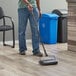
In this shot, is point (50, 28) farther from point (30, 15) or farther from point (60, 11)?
point (30, 15)

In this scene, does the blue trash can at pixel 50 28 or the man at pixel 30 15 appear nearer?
the man at pixel 30 15

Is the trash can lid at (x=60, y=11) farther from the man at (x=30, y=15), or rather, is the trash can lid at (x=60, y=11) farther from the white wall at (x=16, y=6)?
the man at (x=30, y=15)

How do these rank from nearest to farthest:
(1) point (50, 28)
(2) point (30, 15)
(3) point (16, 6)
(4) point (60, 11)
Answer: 1. (2) point (30, 15)
2. (1) point (50, 28)
3. (3) point (16, 6)
4. (4) point (60, 11)

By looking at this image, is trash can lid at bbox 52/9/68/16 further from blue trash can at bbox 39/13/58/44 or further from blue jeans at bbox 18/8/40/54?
blue jeans at bbox 18/8/40/54

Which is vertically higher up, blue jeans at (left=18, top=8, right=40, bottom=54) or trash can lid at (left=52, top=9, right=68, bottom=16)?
trash can lid at (left=52, top=9, right=68, bottom=16)

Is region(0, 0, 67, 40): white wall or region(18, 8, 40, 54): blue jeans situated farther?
region(0, 0, 67, 40): white wall

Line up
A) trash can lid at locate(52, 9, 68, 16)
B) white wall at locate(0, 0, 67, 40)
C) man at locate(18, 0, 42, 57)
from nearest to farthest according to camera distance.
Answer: man at locate(18, 0, 42, 57) < white wall at locate(0, 0, 67, 40) < trash can lid at locate(52, 9, 68, 16)

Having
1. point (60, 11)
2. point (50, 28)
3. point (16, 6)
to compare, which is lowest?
point (50, 28)

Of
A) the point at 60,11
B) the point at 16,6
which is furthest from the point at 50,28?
the point at 16,6

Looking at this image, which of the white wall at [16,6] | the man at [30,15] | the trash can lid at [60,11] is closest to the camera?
the man at [30,15]

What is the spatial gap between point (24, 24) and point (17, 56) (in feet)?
1.86

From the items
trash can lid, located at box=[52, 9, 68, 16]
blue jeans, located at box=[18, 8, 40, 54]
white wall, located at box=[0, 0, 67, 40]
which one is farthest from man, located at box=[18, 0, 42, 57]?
trash can lid, located at box=[52, 9, 68, 16]

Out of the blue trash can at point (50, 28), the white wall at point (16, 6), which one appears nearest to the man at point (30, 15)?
the blue trash can at point (50, 28)

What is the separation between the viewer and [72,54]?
191 inches
